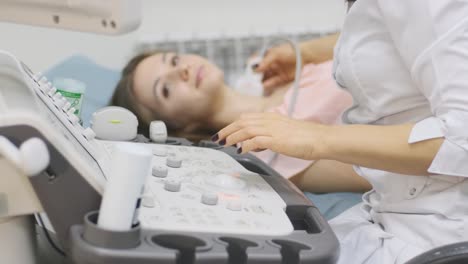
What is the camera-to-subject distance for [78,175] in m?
0.69

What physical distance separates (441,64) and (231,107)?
1043mm

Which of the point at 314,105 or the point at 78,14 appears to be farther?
the point at 314,105

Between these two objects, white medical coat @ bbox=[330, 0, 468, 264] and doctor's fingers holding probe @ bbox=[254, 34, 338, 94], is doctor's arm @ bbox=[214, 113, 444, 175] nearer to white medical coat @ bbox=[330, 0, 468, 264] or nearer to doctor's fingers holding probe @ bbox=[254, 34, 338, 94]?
white medical coat @ bbox=[330, 0, 468, 264]

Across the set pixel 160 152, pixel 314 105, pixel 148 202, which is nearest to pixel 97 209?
pixel 148 202

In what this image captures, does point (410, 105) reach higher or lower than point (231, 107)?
higher

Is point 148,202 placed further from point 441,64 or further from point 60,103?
point 441,64

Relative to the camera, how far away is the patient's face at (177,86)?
1.78 m

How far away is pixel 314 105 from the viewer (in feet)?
5.58

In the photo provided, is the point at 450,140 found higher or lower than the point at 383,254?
higher

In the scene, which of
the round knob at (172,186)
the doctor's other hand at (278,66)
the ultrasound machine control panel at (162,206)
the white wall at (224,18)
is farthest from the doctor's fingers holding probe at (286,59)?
the round knob at (172,186)

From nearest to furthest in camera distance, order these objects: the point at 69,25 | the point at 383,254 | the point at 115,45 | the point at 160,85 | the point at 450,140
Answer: the point at 69,25
the point at 450,140
the point at 383,254
the point at 160,85
the point at 115,45

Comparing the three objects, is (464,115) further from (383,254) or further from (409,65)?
(383,254)

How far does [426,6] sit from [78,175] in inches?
21.8

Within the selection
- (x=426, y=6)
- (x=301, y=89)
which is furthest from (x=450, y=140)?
(x=301, y=89)
